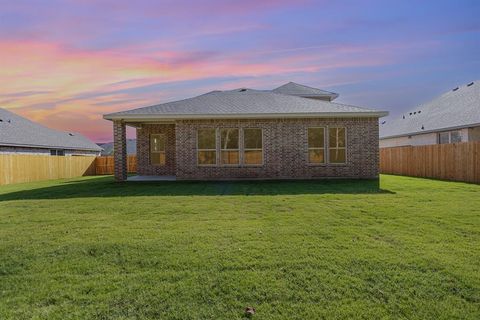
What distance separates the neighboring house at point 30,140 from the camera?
77.6 ft

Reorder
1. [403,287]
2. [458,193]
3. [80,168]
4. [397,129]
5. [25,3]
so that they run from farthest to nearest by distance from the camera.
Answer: [397,129], [80,168], [458,193], [25,3], [403,287]

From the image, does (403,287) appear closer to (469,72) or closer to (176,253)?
(176,253)

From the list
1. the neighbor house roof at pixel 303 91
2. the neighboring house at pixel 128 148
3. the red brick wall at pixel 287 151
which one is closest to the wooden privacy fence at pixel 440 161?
the red brick wall at pixel 287 151

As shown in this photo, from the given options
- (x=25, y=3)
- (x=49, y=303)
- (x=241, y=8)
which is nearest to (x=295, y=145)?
(x=241, y=8)

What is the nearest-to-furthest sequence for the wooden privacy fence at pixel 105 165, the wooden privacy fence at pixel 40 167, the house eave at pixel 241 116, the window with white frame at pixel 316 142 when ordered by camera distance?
1. the house eave at pixel 241 116
2. the window with white frame at pixel 316 142
3. the wooden privacy fence at pixel 40 167
4. the wooden privacy fence at pixel 105 165

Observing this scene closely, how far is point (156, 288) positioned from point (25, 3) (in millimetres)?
10129

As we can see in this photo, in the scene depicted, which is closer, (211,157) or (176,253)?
(176,253)

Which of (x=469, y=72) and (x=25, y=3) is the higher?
(x=469, y=72)

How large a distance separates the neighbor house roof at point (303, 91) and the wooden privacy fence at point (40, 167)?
15173mm

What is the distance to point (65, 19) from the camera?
461 inches

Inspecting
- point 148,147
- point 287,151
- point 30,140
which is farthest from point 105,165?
point 287,151

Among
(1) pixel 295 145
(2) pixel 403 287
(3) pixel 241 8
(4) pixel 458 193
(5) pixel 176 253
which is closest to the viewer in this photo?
(2) pixel 403 287

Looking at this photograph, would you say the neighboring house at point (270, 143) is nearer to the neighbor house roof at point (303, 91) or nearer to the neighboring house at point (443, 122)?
the neighboring house at point (443, 122)

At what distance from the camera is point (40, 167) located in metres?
21.7
